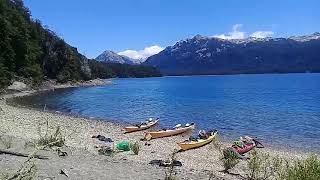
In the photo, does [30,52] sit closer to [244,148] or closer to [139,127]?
[139,127]

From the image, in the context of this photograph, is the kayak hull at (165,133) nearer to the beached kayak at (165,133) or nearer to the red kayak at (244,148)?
the beached kayak at (165,133)

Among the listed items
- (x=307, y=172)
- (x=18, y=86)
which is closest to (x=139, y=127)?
(x=307, y=172)

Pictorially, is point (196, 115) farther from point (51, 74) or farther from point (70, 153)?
point (51, 74)

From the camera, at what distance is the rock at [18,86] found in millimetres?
84575

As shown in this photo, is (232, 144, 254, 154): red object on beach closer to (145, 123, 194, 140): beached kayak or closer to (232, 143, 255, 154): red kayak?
(232, 143, 255, 154): red kayak

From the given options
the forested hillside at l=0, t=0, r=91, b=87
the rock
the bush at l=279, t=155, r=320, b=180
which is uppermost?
the forested hillside at l=0, t=0, r=91, b=87

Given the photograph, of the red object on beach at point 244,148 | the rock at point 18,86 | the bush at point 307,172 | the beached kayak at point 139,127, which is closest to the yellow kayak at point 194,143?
the red object on beach at point 244,148

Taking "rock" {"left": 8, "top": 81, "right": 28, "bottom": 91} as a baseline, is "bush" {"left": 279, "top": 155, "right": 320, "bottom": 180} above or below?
above

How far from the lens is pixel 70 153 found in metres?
18.9

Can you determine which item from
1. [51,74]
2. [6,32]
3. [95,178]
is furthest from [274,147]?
Answer: [51,74]

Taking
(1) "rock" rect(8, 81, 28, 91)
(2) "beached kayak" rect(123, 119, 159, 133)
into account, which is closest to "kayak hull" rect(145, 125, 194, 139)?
(2) "beached kayak" rect(123, 119, 159, 133)

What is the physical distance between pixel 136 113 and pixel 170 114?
15.8 ft

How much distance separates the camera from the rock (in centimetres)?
8457

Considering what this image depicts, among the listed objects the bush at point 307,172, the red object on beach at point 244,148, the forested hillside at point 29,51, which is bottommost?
the red object on beach at point 244,148
